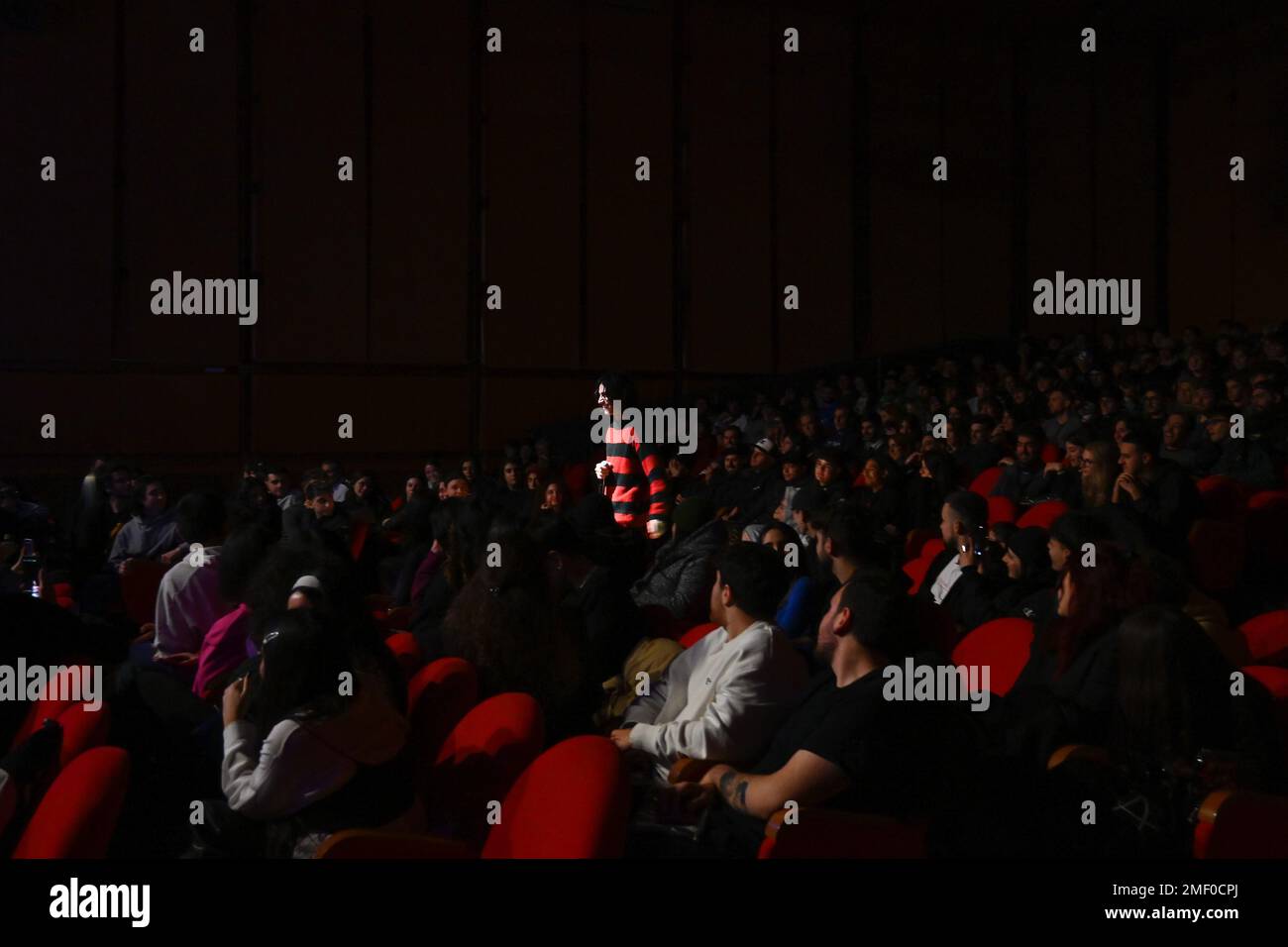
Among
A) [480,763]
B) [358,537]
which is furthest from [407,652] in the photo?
[358,537]

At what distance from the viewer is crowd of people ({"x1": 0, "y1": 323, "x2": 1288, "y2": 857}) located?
226 centimetres

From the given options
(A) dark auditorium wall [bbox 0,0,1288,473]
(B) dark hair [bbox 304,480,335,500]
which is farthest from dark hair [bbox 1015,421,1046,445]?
(A) dark auditorium wall [bbox 0,0,1288,473]

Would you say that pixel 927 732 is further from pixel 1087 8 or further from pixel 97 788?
pixel 1087 8

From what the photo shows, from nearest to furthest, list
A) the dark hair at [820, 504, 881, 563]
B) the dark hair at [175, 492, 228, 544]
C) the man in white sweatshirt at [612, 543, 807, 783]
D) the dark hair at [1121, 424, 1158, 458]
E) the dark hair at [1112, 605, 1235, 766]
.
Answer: the dark hair at [1112, 605, 1235, 766] < the man in white sweatshirt at [612, 543, 807, 783] < the dark hair at [820, 504, 881, 563] < the dark hair at [175, 492, 228, 544] < the dark hair at [1121, 424, 1158, 458]

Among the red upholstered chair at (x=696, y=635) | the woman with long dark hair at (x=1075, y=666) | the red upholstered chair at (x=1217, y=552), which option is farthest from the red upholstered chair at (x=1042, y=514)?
the red upholstered chair at (x=696, y=635)

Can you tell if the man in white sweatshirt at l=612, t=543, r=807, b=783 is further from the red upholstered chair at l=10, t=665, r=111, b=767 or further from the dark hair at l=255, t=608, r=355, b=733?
the red upholstered chair at l=10, t=665, r=111, b=767

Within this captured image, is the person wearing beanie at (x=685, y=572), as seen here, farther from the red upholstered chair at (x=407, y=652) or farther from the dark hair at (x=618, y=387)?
the red upholstered chair at (x=407, y=652)

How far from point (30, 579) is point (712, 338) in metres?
8.31

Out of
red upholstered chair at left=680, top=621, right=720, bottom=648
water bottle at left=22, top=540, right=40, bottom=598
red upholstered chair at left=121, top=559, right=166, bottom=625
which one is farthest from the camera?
red upholstered chair at left=121, top=559, right=166, bottom=625

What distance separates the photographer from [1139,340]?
10328 millimetres

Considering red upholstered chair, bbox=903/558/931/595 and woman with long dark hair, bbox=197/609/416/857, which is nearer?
woman with long dark hair, bbox=197/609/416/857

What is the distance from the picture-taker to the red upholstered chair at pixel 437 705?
2.78 m

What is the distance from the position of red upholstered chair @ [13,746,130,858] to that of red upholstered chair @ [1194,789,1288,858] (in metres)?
1.90

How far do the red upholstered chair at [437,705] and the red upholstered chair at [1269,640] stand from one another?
199 cm
